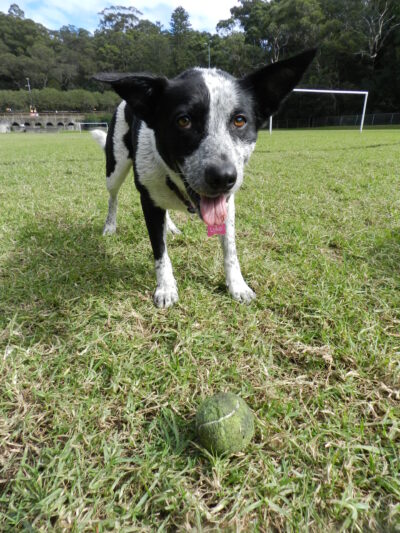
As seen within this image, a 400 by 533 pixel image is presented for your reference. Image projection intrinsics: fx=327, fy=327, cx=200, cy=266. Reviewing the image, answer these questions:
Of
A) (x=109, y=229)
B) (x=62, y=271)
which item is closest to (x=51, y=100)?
(x=109, y=229)

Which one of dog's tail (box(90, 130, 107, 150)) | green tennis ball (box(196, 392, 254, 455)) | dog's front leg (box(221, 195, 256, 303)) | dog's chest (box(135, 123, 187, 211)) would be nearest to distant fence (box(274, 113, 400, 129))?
dog's tail (box(90, 130, 107, 150))

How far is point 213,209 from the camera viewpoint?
1.90m

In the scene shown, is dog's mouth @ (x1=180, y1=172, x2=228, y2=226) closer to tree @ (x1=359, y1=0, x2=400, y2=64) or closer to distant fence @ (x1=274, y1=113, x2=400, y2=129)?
distant fence @ (x1=274, y1=113, x2=400, y2=129)

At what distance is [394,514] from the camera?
102 centimetres

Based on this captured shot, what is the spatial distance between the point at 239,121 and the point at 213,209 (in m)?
0.57

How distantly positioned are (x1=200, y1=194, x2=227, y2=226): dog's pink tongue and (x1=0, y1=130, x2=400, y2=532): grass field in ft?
1.88

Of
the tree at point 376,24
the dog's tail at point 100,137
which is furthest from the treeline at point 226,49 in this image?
the dog's tail at point 100,137

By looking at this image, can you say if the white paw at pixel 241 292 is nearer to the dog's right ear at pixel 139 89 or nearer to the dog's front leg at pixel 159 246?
the dog's front leg at pixel 159 246

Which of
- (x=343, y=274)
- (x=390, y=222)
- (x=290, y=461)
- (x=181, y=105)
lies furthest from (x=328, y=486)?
(x=390, y=222)

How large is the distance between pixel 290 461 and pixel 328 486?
0.14 metres

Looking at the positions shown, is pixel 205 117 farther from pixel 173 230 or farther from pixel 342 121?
pixel 342 121

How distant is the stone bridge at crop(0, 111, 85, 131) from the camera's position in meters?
54.0

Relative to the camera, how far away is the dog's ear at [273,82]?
1970 mm

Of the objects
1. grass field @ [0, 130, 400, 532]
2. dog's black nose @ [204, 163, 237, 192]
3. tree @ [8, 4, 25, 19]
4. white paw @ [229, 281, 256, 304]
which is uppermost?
tree @ [8, 4, 25, 19]
